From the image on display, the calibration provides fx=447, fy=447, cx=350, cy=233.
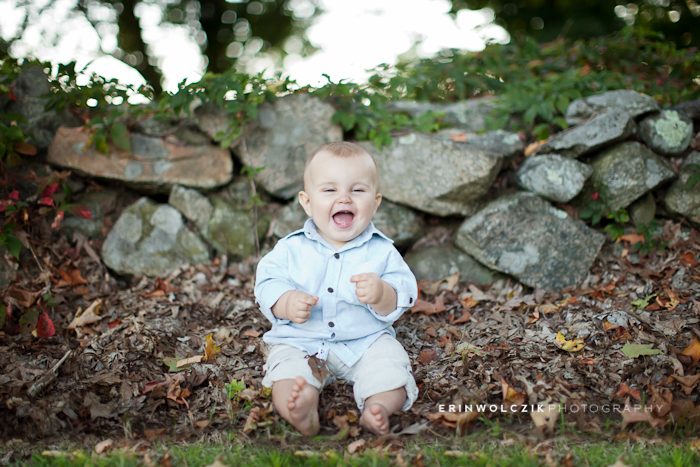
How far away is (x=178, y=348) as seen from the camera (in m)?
2.87

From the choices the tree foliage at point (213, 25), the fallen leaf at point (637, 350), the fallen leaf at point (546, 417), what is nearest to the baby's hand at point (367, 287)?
the fallen leaf at point (546, 417)

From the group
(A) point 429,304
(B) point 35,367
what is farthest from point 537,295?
(B) point 35,367

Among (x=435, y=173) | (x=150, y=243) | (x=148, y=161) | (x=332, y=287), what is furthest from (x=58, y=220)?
(x=435, y=173)

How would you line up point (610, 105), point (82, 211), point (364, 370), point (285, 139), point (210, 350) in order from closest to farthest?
point (364, 370)
point (210, 350)
point (82, 211)
point (610, 105)
point (285, 139)

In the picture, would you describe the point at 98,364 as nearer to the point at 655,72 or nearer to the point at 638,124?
the point at 638,124

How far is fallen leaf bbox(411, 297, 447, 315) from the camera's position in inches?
129

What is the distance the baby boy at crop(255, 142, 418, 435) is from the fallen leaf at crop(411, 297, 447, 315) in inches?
30.1

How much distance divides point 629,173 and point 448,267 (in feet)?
5.58

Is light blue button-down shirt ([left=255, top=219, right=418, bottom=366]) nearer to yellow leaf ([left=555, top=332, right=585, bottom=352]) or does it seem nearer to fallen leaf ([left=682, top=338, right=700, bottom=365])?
yellow leaf ([left=555, top=332, right=585, bottom=352])

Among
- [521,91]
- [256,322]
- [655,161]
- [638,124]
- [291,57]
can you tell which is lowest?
[256,322]

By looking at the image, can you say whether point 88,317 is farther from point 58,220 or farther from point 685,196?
point 685,196

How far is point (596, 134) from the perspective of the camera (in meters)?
3.79

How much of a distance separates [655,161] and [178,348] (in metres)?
4.02

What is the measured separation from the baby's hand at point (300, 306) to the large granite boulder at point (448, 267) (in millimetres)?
1745
